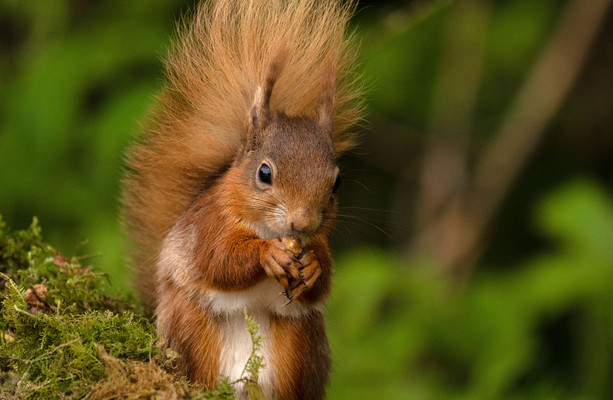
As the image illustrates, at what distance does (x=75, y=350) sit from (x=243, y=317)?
62 centimetres

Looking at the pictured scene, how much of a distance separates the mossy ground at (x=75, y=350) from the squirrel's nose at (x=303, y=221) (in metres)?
0.41

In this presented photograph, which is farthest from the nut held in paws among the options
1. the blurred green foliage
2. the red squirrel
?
the blurred green foliage

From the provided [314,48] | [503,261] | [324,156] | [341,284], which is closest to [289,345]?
[324,156]

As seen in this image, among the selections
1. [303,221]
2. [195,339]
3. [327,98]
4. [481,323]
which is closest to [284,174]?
[303,221]

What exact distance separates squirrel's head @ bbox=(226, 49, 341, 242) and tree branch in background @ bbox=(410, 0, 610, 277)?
2.53 meters

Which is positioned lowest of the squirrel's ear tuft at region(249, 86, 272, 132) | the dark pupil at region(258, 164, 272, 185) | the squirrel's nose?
the squirrel's nose

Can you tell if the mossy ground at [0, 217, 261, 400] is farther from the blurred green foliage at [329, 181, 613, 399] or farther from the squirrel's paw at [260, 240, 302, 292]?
the blurred green foliage at [329, 181, 613, 399]

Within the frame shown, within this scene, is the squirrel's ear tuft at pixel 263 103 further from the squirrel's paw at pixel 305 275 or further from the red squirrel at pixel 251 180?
the squirrel's paw at pixel 305 275

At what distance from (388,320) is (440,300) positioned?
29cm

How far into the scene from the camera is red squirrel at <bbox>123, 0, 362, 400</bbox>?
238 centimetres

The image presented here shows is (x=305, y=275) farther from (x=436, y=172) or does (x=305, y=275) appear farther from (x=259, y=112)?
(x=436, y=172)

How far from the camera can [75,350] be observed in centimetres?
189

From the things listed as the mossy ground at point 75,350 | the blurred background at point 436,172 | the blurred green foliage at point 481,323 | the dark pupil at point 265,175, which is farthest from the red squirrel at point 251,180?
the blurred green foliage at point 481,323

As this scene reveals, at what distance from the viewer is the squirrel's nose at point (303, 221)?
2.36 meters
